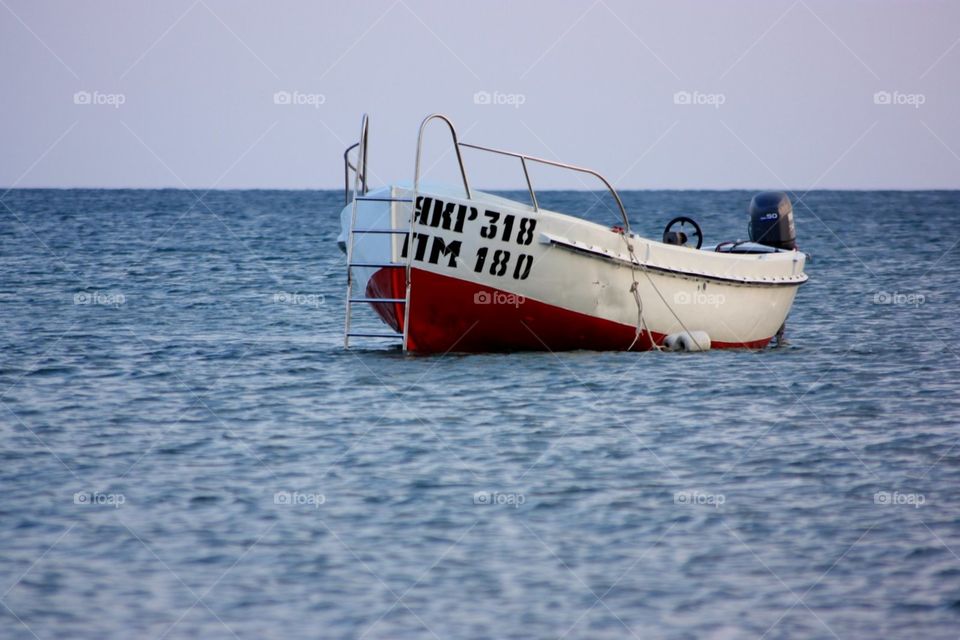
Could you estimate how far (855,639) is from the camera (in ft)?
22.3

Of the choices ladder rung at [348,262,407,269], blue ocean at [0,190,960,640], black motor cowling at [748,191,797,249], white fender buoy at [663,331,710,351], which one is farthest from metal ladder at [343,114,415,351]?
black motor cowling at [748,191,797,249]

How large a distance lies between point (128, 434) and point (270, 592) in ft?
16.1

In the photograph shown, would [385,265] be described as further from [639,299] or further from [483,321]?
[639,299]

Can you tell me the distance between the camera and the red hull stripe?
48.6ft

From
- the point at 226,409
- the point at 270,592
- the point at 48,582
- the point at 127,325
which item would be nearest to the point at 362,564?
the point at 270,592

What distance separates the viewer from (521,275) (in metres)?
14.7

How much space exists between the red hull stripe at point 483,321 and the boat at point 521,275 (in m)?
0.01

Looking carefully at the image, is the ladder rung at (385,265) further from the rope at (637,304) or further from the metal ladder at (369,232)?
the rope at (637,304)

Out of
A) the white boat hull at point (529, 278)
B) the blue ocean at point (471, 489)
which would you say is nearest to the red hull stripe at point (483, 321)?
the white boat hull at point (529, 278)

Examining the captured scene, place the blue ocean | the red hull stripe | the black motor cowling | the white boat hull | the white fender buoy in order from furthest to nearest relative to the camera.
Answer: the black motor cowling, the white fender buoy, the red hull stripe, the white boat hull, the blue ocean

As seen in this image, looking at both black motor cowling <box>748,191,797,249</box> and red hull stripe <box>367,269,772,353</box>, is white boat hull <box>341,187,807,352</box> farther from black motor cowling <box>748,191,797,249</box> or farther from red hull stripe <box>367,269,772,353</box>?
black motor cowling <box>748,191,797,249</box>

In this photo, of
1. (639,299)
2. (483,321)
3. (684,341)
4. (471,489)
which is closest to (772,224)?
(684,341)

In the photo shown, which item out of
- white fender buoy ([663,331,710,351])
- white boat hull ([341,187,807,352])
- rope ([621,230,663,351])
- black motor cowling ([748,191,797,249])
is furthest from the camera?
black motor cowling ([748,191,797,249])

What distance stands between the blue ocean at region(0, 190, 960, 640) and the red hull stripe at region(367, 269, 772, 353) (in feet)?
0.80
